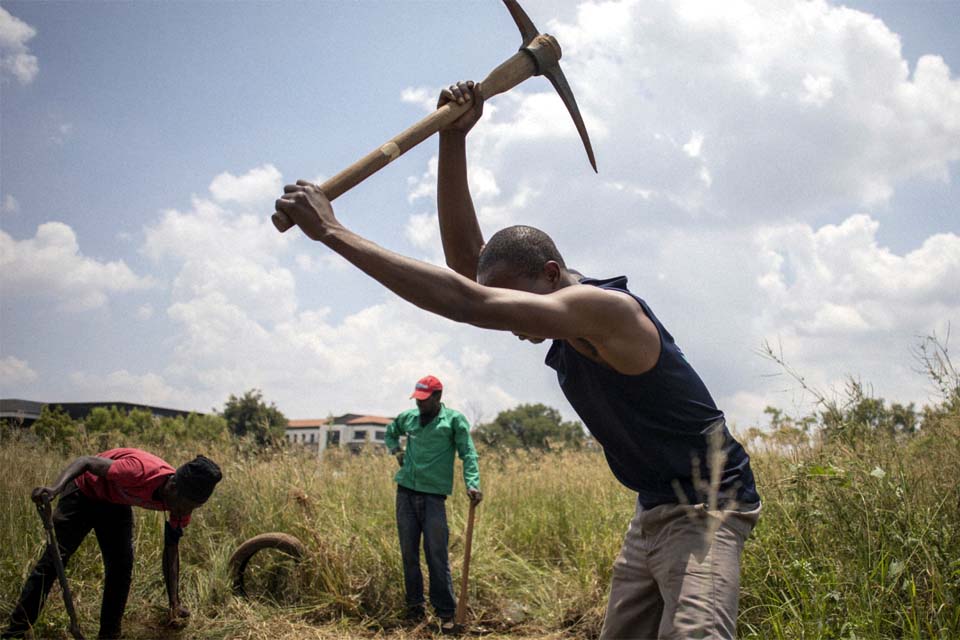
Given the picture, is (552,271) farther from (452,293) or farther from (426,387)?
(426,387)

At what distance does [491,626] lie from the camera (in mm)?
5777

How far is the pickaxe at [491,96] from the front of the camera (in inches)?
79.9

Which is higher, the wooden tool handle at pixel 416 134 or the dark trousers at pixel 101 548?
the wooden tool handle at pixel 416 134

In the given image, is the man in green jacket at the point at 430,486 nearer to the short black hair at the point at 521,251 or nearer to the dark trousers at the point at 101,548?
the dark trousers at the point at 101,548

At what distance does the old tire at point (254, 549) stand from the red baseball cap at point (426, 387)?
5.25 ft

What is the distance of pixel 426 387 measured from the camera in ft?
21.0

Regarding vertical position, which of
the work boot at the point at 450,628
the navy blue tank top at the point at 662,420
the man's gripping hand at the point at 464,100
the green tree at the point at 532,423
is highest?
the green tree at the point at 532,423

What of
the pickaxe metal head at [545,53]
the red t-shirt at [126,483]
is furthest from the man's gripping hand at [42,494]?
the pickaxe metal head at [545,53]

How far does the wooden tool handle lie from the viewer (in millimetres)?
1997

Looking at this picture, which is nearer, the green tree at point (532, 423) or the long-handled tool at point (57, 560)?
the long-handled tool at point (57, 560)

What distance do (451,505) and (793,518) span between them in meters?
4.39

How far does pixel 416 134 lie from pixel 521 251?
1.73 feet

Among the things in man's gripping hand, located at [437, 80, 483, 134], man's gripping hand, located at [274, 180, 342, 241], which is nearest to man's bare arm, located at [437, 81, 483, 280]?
man's gripping hand, located at [437, 80, 483, 134]

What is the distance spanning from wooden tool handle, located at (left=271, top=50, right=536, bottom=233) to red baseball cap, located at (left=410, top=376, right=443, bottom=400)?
4029 millimetres
